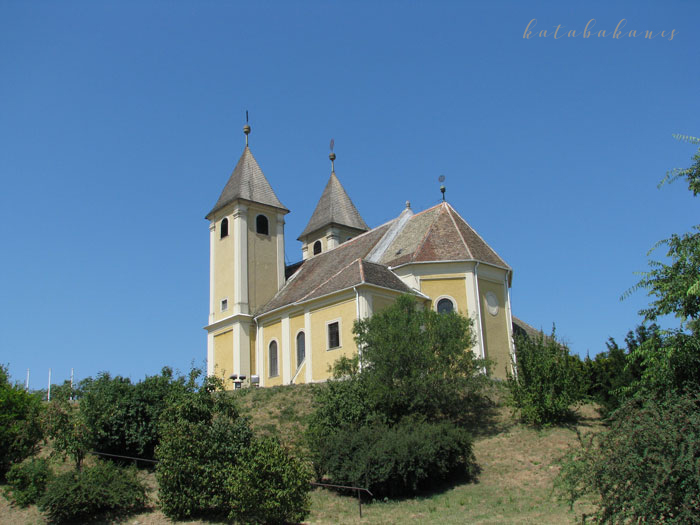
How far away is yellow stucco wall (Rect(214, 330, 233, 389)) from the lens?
41.3 m

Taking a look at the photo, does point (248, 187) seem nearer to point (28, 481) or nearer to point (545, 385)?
point (545, 385)

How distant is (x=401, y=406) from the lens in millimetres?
23953

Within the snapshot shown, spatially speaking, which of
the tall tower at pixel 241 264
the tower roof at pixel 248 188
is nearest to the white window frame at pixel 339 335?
the tall tower at pixel 241 264

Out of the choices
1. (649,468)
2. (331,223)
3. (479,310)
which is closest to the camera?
(649,468)

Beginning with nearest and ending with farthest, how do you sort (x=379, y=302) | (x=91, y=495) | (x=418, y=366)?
(x=91, y=495) < (x=418, y=366) < (x=379, y=302)

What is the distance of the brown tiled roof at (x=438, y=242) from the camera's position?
34906mm

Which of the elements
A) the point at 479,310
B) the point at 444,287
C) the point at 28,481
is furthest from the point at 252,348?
the point at 28,481

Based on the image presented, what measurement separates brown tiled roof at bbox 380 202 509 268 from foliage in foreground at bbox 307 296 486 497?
736 cm

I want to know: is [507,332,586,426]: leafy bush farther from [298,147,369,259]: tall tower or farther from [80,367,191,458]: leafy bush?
[298,147,369,259]: tall tower

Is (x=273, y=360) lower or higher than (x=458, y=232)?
lower

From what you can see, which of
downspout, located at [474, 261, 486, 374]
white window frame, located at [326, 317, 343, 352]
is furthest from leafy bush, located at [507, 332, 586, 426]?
white window frame, located at [326, 317, 343, 352]

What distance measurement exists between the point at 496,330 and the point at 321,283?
384 inches

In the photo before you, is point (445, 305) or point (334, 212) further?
point (334, 212)

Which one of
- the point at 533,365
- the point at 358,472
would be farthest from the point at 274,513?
the point at 533,365
